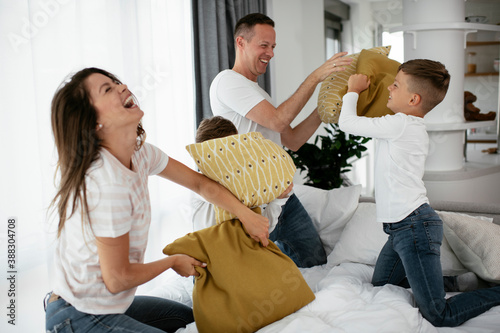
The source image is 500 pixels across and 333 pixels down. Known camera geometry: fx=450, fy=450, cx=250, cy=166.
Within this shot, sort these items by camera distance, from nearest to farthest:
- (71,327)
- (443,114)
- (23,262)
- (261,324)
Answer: (71,327) < (261,324) < (23,262) < (443,114)

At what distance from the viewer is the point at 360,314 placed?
1.54 m

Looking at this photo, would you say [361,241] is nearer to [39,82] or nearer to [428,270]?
[428,270]

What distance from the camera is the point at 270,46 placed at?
220 centimetres

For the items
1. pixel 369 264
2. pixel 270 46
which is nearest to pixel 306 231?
pixel 369 264

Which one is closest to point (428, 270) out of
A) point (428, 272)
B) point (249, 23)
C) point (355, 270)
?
point (428, 272)

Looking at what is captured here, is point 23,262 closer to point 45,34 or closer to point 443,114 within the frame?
point 45,34

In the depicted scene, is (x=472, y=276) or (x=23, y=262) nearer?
(x=472, y=276)

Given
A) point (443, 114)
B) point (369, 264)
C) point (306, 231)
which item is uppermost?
point (443, 114)

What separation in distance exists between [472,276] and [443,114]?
143 centimetres

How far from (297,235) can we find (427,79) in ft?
3.11

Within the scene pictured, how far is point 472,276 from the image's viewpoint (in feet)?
6.16

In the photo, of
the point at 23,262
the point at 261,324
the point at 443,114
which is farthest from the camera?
the point at 443,114

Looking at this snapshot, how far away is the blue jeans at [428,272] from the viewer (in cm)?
157

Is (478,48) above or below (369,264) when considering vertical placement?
above
